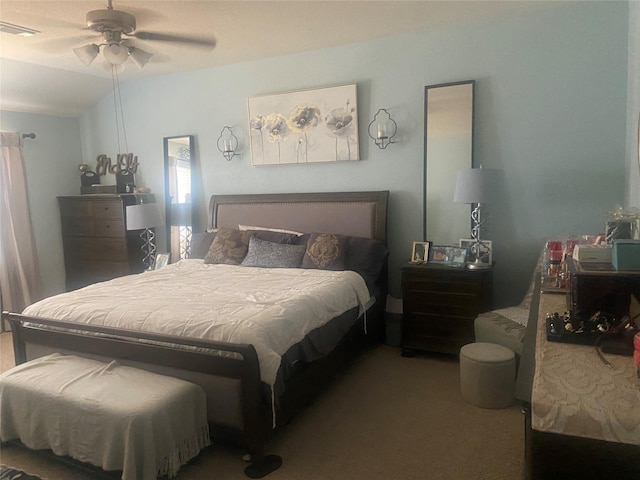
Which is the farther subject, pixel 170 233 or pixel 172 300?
pixel 170 233

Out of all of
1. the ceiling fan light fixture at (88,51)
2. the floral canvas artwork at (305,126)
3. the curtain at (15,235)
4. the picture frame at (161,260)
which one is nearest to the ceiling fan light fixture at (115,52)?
the ceiling fan light fixture at (88,51)

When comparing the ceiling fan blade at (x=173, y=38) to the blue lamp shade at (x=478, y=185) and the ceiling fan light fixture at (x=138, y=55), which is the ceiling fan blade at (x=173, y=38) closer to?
the ceiling fan light fixture at (x=138, y=55)

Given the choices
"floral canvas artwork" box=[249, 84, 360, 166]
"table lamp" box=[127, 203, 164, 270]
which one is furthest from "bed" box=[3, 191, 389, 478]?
"table lamp" box=[127, 203, 164, 270]

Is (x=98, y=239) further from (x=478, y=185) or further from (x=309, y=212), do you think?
(x=478, y=185)

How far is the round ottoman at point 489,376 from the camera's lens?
2.68 metres

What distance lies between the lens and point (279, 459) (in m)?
2.32

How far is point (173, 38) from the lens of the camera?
274cm

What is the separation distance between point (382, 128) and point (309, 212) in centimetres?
99

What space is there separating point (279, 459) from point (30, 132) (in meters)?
4.64

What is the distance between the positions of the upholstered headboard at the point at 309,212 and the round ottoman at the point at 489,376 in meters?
1.42

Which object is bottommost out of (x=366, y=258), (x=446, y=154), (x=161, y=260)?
(x=161, y=260)

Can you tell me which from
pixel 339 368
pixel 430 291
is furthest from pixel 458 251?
pixel 339 368

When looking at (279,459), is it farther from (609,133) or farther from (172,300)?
(609,133)

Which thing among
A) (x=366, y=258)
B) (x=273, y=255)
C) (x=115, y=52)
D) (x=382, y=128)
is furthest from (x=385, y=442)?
(x=115, y=52)
